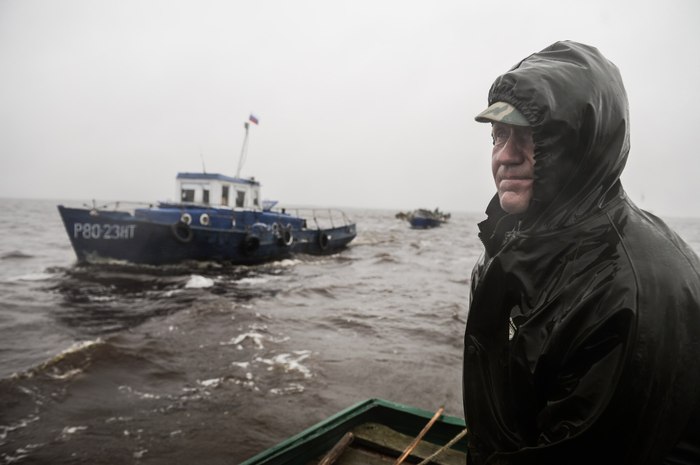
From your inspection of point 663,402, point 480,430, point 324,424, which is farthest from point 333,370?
point 663,402

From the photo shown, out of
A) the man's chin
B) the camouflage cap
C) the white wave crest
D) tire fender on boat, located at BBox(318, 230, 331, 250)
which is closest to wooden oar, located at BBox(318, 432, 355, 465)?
the man's chin

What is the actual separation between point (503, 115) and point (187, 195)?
19.2 metres

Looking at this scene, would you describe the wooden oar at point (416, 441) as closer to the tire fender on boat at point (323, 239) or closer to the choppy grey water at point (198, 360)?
the choppy grey water at point (198, 360)

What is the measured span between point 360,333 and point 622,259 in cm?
891

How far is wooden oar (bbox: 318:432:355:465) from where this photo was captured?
10.8 feet

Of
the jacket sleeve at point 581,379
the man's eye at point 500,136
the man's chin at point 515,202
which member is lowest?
the jacket sleeve at point 581,379

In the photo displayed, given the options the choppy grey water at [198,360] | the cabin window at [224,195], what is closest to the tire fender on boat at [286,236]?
the cabin window at [224,195]

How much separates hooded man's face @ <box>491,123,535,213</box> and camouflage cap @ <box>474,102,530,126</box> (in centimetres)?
7

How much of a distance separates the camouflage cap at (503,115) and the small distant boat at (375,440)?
2.68 m

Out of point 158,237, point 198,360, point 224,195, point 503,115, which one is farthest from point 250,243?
point 503,115

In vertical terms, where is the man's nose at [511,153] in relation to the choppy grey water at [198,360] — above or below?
above

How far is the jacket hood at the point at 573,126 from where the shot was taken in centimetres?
117

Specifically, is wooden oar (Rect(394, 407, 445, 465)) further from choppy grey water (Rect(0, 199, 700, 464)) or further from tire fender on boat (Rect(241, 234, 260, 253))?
tire fender on boat (Rect(241, 234, 260, 253))

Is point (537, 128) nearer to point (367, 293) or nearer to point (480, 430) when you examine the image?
point (480, 430)
